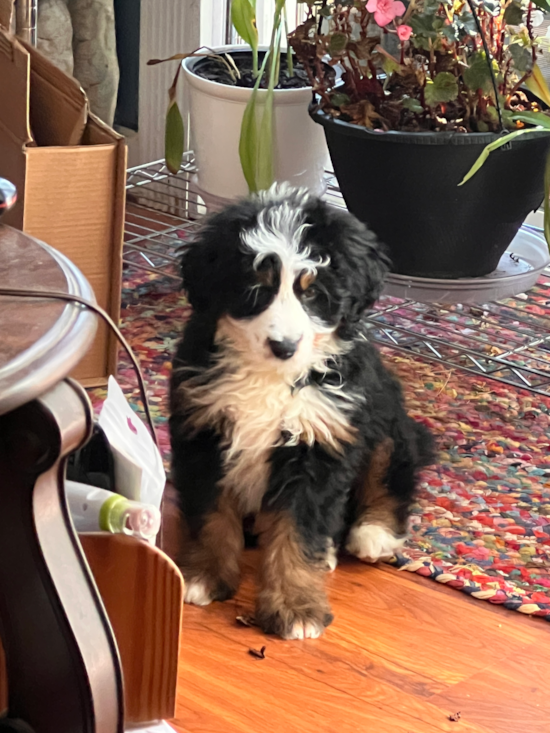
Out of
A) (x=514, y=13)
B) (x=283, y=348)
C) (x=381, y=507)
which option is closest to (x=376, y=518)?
(x=381, y=507)

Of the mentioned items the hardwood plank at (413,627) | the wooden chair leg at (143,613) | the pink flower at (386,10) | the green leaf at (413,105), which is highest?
the pink flower at (386,10)

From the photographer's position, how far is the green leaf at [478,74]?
1.91m

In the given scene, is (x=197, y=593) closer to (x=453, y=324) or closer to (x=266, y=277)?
(x=266, y=277)

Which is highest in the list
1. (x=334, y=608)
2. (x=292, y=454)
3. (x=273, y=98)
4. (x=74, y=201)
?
(x=273, y=98)

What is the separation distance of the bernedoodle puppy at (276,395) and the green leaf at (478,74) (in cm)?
56

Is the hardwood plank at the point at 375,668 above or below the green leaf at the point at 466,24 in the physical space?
below

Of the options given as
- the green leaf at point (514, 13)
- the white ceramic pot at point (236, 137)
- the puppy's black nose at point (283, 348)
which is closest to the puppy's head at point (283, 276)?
the puppy's black nose at point (283, 348)

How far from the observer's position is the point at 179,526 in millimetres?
1659

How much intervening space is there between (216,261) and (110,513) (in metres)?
0.42

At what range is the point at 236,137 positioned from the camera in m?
2.37

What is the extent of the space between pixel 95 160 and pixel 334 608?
102 cm

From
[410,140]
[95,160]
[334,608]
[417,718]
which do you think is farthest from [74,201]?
[417,718]

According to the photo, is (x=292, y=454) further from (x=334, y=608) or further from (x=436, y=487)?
(x=436, y=487)

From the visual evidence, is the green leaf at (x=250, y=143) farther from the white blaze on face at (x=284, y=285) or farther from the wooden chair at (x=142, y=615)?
the wooden chair at (x=142, y=615)
